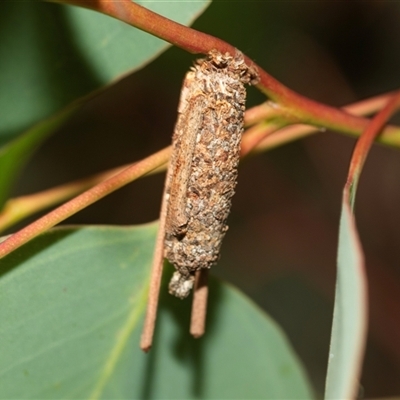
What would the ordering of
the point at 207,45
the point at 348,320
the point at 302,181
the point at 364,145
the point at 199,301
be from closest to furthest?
the point at 348,320
the point at 207,45
the point at 364,145
the point at 199,301
the point at 302,181

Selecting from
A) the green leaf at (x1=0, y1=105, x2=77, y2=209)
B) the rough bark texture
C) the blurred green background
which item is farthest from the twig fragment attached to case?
the blurred green background

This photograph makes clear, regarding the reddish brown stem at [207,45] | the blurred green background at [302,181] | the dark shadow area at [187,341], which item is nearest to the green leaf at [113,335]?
the dark shadow area at [187,341]

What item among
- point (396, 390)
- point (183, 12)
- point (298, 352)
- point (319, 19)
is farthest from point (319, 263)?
point (183, 12)

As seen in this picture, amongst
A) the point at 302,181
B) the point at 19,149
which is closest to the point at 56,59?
the point at 19,149

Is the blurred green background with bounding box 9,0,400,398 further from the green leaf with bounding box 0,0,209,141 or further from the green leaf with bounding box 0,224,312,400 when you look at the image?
the green leaf with bounding box 0,224,312,400

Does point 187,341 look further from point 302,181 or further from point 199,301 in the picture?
point 302,181

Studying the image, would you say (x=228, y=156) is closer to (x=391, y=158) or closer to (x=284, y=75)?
(x=284, y=75)
